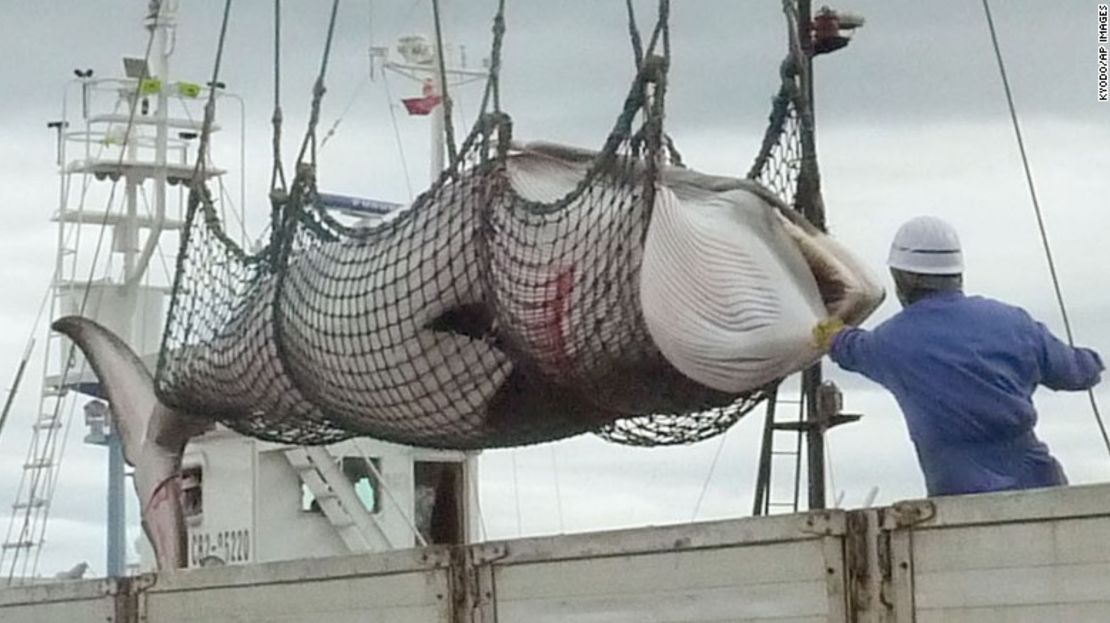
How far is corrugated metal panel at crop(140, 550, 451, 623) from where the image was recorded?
6406 millimetres

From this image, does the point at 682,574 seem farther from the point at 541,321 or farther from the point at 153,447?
the point at 153,447

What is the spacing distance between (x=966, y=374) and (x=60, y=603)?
3.19m

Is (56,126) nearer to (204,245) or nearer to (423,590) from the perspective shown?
(204,245)

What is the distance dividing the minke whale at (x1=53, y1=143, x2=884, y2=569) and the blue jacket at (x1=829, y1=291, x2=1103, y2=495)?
515 mm

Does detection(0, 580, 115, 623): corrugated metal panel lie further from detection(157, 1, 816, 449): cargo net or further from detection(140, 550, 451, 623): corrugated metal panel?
detection(157, 1, 816, 449): cargo net

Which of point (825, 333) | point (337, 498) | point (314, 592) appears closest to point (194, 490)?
point (337, 498)

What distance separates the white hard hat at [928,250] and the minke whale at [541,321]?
428 mm

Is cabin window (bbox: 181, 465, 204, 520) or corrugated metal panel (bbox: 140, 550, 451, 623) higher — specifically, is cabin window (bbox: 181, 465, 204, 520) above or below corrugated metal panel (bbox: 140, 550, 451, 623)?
above

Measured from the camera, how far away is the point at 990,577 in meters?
4.98

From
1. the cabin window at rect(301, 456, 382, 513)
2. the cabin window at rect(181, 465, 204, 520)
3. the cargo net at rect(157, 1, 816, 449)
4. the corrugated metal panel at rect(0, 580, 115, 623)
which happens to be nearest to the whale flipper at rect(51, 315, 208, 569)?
the cargo net at rect(157, 1, 816, 449)

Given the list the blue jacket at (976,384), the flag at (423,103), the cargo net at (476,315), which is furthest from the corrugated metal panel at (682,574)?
the flag at (423,103)

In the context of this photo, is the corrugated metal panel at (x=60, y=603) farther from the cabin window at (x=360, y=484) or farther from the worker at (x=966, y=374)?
the cabin window at (x=360, y=484)

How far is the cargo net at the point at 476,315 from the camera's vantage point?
7.07 meters

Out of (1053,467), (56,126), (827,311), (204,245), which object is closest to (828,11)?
(204,245)
